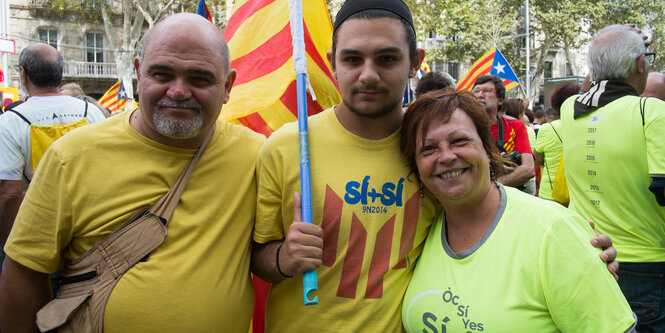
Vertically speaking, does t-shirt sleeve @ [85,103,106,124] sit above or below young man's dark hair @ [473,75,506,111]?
below

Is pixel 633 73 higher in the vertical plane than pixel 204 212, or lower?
higher

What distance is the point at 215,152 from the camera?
7.14 feet

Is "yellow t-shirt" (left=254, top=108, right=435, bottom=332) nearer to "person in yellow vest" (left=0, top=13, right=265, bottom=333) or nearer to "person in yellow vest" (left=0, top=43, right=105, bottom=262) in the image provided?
"person in yellow vest" (left=0, top=13, right=265, bottom=333)

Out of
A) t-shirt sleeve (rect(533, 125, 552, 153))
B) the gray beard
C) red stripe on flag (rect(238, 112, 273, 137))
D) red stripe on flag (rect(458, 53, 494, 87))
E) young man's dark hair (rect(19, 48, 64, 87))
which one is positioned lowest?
t-shirt sleeve (rect(533, 125, 552, 153))

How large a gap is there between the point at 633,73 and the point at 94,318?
3200mm

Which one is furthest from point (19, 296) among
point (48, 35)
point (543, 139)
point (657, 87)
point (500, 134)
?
point (48, 35)

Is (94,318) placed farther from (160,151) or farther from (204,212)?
(160,151)

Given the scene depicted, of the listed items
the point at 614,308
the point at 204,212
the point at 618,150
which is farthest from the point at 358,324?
the point at 618,150

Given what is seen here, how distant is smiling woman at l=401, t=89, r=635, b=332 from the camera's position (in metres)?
1.68

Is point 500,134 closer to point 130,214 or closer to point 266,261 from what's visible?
point 266,261

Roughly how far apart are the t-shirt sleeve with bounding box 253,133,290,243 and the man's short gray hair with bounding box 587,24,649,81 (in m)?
2.21

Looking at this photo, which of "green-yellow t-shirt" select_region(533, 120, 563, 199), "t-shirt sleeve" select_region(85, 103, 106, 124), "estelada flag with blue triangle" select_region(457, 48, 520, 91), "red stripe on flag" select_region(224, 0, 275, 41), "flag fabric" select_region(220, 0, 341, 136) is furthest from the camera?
"estelada flag with blue triangle" select_region(457, 48, 520, 91)

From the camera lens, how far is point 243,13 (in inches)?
145

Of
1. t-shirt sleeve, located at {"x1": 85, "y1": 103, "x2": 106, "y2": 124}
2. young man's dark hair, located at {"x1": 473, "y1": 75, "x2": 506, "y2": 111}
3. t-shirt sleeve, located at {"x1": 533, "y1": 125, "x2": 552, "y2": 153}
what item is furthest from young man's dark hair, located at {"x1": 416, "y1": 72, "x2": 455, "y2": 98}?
t-shirt sleeve, located at {"x1": 85, "y1": 103, "x2": 106, "y2": 124}
